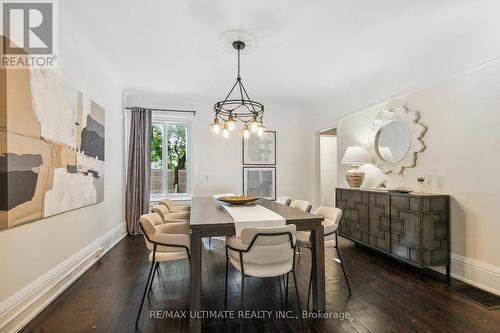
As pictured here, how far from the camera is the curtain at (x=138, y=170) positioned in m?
4.71

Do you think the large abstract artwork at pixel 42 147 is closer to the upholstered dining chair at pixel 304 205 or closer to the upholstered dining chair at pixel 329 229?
the upholstered dining chair at pixel 329 229

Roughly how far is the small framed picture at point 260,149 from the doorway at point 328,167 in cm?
126

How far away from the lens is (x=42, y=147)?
7.06 feet

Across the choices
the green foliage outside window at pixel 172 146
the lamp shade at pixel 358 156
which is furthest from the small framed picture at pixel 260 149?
the lamp shade at pixel 358 156

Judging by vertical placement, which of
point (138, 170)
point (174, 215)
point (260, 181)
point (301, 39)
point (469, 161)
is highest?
point (301, 39)

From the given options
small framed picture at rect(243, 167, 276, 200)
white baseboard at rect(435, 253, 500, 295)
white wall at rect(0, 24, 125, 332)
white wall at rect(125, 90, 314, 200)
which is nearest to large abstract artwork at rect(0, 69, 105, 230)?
white wall at rect(0, 24, 125, 332)

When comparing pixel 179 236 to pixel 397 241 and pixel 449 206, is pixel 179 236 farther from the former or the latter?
pixel 449 206

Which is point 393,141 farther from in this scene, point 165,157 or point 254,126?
point 165,157

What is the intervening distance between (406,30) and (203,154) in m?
3.94

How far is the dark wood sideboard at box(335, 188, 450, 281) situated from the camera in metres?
2.74

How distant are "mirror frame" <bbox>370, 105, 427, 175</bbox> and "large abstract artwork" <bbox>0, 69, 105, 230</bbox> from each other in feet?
13.3

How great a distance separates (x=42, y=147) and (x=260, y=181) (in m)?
4.02

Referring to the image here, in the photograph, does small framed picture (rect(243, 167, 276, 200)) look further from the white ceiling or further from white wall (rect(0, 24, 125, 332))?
white wall (rect(0, 24, 125, 332))

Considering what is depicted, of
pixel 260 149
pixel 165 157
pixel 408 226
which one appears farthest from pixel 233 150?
pixel 408 226
